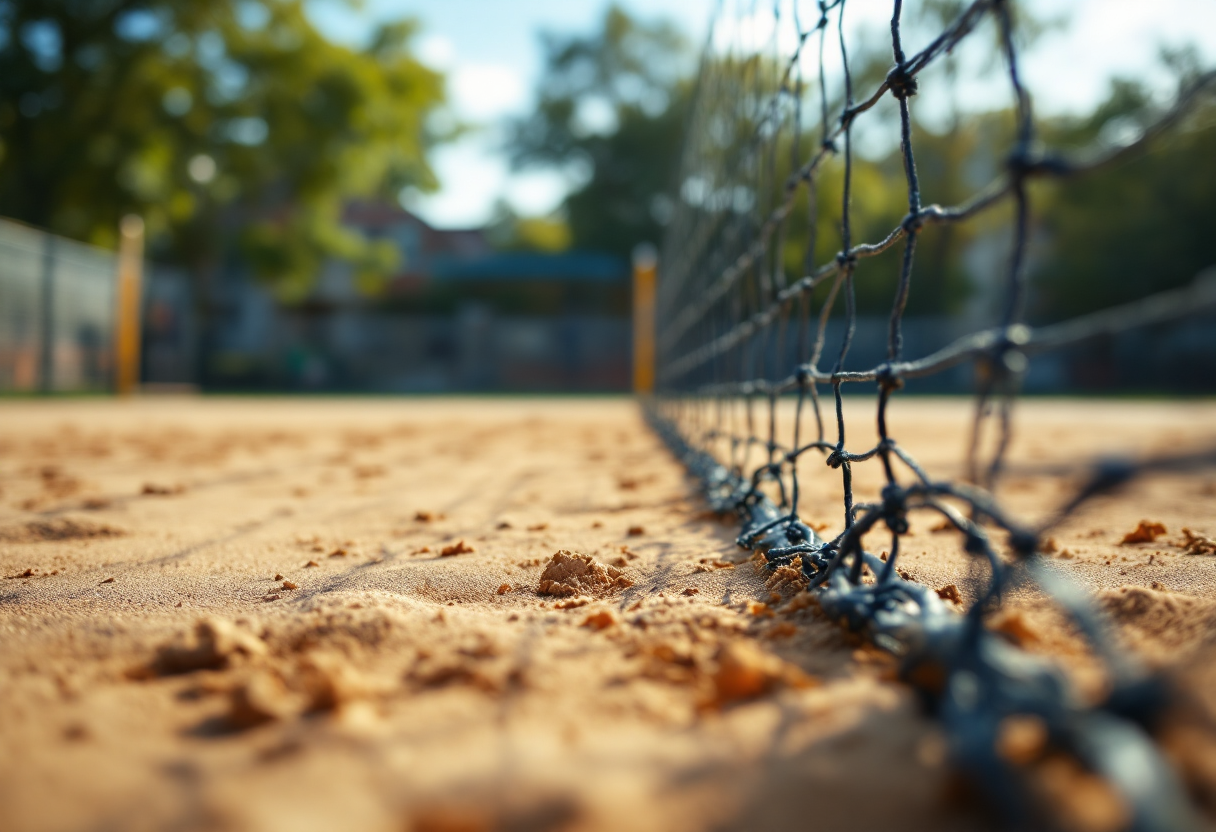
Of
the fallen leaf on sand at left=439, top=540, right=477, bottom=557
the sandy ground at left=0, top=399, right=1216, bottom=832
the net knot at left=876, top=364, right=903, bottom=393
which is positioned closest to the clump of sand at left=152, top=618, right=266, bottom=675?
the sandy ground at left=0, top=399, right=1216, bottom=832

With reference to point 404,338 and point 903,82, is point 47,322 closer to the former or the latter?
point 404,338

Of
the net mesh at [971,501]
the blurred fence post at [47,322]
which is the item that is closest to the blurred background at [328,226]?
the blurred fence post at [47,322]

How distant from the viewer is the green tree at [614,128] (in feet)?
74.4

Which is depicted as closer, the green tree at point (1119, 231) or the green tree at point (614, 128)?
the green tree at point (1119, 231)

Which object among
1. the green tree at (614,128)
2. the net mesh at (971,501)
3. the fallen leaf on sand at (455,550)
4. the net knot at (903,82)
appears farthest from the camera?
the green tree at (614,128)

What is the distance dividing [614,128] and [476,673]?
80.4 feet

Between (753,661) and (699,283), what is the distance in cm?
367

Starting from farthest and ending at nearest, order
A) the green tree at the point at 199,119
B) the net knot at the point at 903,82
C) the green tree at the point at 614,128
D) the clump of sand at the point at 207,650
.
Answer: the green tree at the point at 614,128 → the green tree at the point at 199,119 → the net knot at the point at 903,82 → the clump of sand at the point at 207,650

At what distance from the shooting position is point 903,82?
1189 mm

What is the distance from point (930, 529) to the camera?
1803 mm

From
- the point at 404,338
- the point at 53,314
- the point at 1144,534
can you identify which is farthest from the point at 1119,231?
the point at 53,314

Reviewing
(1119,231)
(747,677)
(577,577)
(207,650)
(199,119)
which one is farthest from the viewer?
(199,119)

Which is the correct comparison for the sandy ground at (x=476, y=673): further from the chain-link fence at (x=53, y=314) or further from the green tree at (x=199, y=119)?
the green tree at (x=199, y=119)

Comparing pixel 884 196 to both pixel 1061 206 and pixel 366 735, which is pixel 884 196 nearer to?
pixel 1061 206
